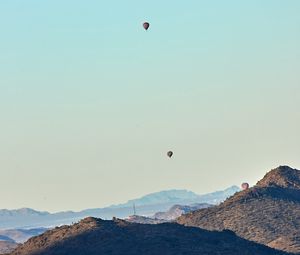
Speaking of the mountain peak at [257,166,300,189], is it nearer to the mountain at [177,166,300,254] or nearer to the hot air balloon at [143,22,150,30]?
the mountain at [177,166,300,254]

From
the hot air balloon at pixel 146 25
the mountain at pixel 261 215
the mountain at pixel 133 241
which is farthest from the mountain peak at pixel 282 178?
the mountain at pixel 133 241

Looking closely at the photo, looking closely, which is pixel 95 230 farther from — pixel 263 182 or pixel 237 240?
pixel 263 182

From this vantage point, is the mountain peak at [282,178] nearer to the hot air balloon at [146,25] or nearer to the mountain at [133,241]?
the hot air balloon at [146,25]

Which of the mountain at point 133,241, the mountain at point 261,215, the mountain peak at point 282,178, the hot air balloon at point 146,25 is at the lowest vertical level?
the mountain at point 133,241

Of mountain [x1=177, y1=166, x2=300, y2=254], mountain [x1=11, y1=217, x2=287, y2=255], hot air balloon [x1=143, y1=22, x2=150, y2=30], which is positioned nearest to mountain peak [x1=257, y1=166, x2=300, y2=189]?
mountain [x1=177, y1=166, x2=300, y2=254]

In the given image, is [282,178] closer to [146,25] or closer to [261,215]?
[261,215]

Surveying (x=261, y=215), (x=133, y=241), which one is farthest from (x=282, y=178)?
(x=133, y=241)
